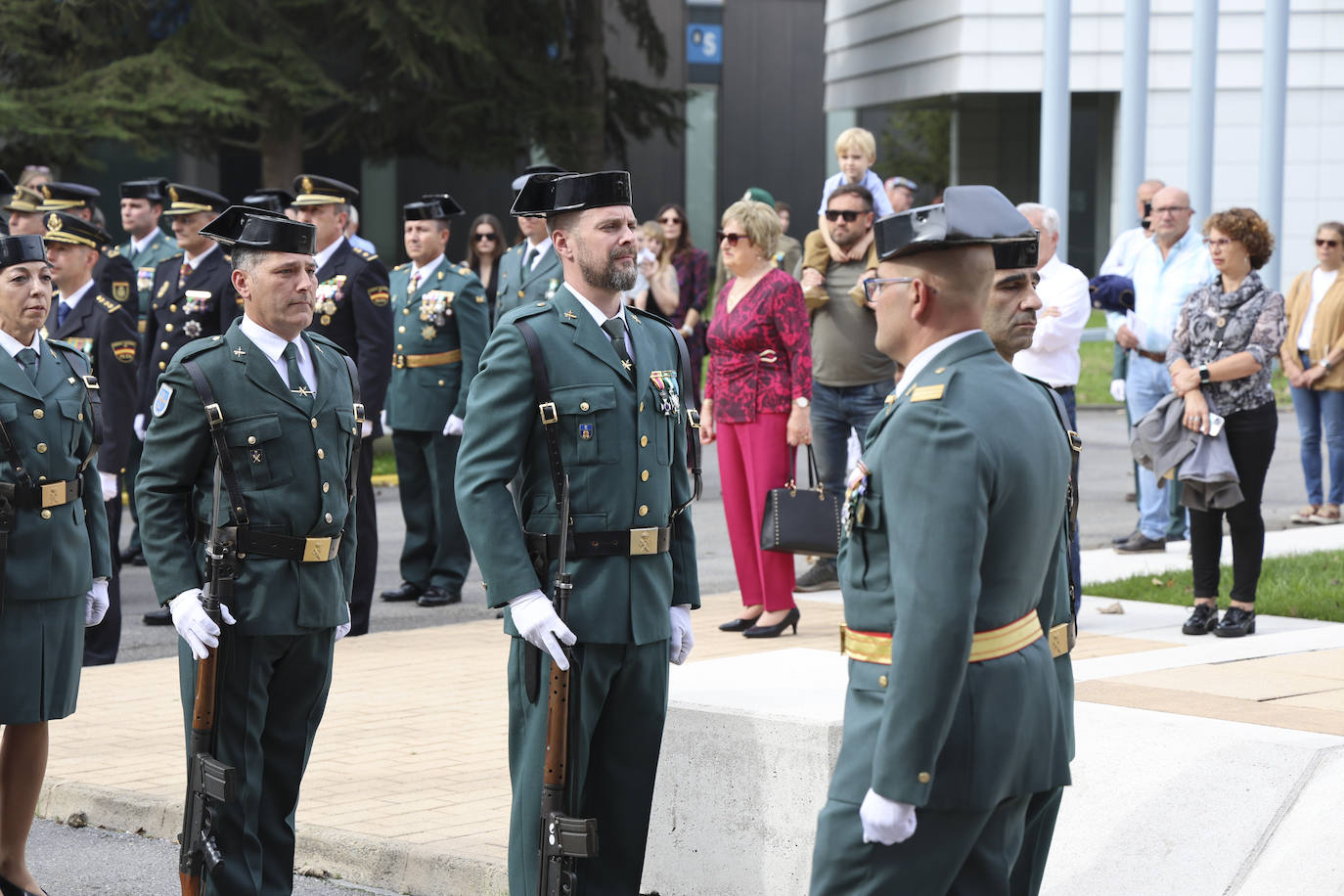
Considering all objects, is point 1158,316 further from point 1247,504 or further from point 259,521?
point 259,521

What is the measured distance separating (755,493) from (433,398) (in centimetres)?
249

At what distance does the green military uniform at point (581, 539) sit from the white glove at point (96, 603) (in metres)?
1.83

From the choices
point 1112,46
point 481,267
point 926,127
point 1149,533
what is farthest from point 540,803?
point 926,127

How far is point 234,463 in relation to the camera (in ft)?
16.0

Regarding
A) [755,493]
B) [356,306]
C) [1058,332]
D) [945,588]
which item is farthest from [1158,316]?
[945,588]

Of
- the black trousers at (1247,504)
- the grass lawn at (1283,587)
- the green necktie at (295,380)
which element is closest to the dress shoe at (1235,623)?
the black trousers at (1247,504)

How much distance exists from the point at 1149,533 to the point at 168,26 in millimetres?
19415

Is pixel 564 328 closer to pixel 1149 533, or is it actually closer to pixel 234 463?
pixel 234 463

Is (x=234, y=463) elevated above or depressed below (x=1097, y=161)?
below

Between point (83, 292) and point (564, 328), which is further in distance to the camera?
point (83, 292)

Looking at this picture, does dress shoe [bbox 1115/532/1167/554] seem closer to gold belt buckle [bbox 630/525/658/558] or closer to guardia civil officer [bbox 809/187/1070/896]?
gold belt buckle [bbox 630/525/658/558]

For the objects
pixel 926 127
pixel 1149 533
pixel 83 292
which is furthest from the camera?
pixel 926 127

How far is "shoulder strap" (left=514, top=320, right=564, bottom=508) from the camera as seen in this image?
4559 millimetres

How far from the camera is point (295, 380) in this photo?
5.03 m
